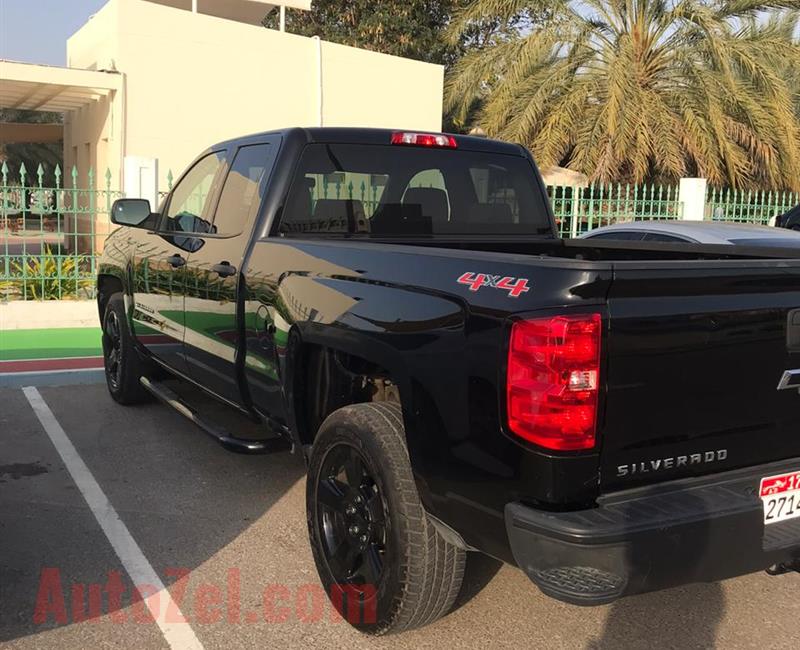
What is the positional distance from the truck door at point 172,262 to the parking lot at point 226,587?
0.82 m

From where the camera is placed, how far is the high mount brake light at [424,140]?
14.3 feet

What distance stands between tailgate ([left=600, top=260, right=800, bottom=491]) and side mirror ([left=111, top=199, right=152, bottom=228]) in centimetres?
380

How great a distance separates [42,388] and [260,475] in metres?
3.06

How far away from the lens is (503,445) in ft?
8.16

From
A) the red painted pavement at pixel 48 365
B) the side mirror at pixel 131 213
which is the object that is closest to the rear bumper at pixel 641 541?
the side mirror at pixel 131 213

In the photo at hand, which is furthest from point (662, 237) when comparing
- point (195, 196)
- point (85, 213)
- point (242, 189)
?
point (85, 213)

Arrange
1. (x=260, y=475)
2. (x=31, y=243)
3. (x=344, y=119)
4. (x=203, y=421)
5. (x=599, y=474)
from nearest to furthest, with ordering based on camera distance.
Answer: (x=599, y=474) < (x=203, y=421) < (x=260, y=475) < (x=344, y=119) < (x=31, y=243)

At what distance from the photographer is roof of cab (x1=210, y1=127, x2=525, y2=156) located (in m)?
4.16

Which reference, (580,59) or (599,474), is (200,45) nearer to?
(580,59)

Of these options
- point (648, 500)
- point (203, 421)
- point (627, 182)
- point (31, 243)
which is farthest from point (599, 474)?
point (31, 243)

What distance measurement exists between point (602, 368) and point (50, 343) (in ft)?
26.7

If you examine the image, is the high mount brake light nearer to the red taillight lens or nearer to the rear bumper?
the red taillight lens

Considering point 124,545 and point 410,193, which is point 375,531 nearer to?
point 124,545

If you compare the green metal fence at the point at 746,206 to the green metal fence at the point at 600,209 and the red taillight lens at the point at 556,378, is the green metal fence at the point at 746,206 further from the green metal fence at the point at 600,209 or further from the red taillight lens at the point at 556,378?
the red taillight lens at the point at 556,378
